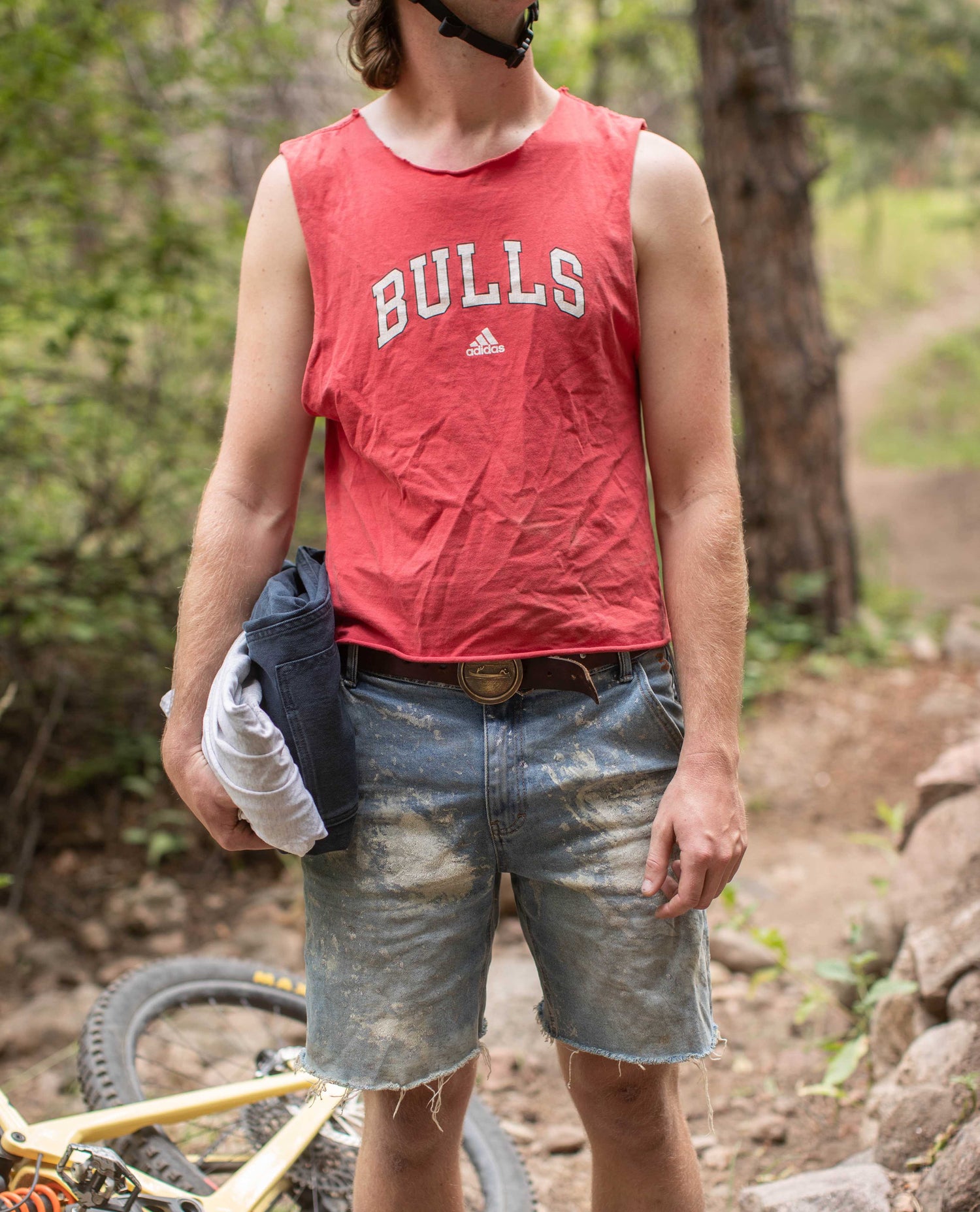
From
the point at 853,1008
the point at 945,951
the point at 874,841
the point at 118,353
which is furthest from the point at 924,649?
the point at 118,353

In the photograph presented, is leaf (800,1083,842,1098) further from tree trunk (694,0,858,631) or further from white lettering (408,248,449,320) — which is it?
tree trunk (694,0,858,631)

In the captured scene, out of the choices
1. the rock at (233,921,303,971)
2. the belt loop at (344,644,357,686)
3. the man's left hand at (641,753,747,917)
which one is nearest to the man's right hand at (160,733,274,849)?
the belt loop at (344,644,357,686)

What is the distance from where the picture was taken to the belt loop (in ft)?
5.39

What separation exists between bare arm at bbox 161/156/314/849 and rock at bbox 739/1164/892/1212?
126 cm

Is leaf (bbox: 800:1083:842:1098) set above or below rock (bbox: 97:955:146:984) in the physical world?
below

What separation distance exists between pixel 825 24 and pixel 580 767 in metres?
8.64

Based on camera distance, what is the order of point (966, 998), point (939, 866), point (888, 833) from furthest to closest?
Result: point (888, 833)
point (939, 866)
point (966, 998)

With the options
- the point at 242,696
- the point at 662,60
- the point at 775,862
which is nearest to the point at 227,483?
the point at 242,696

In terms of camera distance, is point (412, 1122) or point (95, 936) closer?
point (412, 1122)

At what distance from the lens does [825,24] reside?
8.40 m

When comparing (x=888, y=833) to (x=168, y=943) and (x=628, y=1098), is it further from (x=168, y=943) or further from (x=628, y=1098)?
(x=628, y=1098)

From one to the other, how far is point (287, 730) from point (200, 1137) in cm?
186

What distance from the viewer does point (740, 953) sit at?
143 inches

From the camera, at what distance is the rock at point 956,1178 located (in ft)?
6.15
